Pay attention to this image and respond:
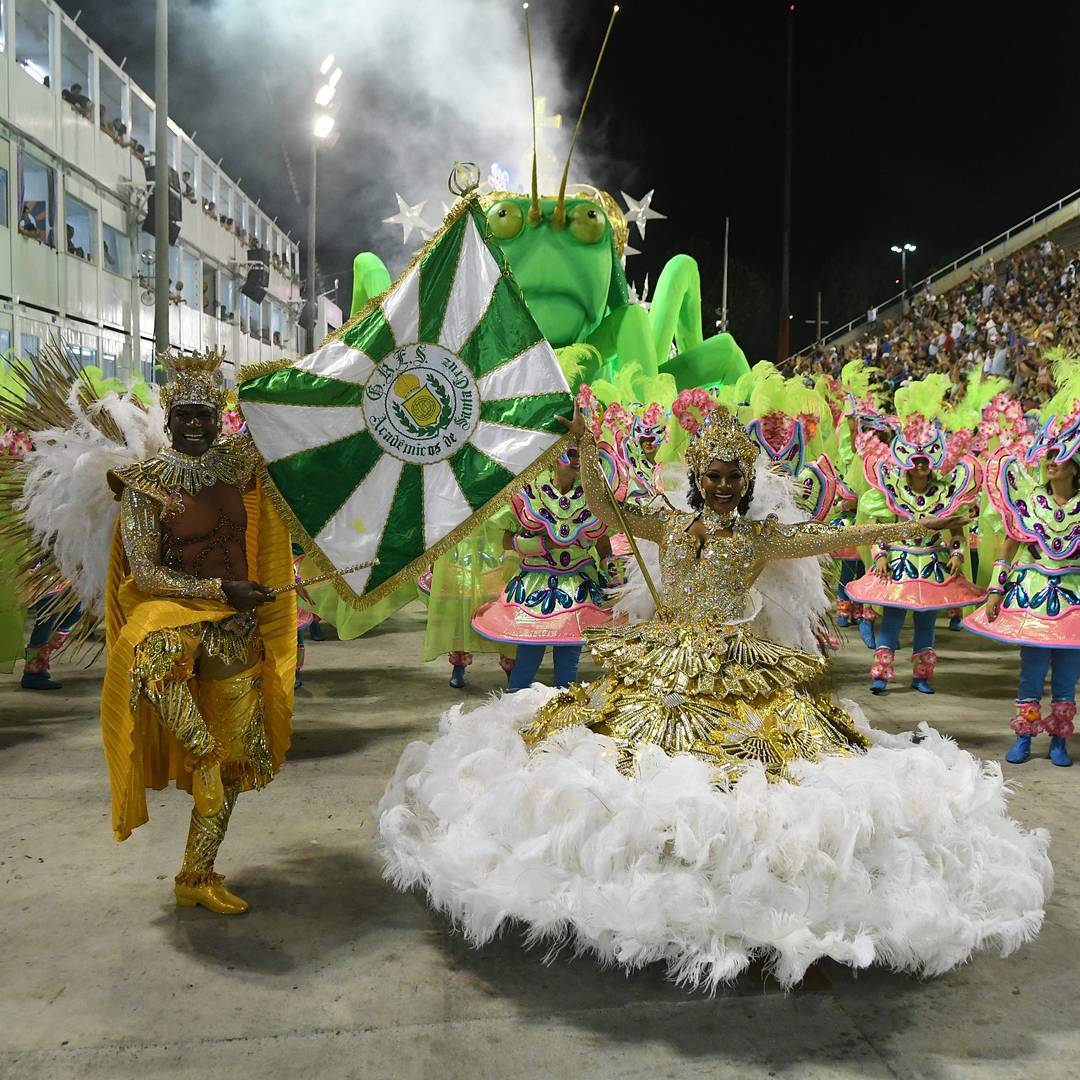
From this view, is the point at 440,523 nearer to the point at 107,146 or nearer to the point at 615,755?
the point at 615,755

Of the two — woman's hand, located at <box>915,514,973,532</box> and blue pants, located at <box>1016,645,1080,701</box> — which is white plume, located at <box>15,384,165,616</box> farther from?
blue pants, located at <box>1016,645,1080,701</box>

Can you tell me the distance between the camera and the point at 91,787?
183 inches

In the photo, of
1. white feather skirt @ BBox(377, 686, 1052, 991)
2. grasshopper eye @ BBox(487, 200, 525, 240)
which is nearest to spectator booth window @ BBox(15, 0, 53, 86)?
grasshopper eye @ BBox(487, 200, 525, 240)

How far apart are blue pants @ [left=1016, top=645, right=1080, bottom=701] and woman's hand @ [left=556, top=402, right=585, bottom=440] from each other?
9.79 feet

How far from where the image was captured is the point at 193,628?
10.5 ft

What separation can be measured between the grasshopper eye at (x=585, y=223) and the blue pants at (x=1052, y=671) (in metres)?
5.99

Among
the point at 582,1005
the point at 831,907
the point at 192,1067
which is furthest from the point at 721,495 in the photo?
the point at 192,1067

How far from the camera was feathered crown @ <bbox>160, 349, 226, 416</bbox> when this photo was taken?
319 cm

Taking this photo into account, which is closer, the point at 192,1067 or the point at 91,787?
the point at 192,1067

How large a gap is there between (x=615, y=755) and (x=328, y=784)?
2.10 metres

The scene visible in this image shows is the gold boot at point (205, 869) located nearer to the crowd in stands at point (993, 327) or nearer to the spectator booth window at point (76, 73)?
the crowd in stands at point (993, 327)

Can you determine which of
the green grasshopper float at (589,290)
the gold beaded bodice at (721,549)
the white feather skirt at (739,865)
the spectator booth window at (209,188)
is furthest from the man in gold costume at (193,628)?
the spectator booth window at (209,188)

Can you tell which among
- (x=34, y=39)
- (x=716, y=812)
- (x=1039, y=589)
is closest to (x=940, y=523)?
(x=716, y=812)

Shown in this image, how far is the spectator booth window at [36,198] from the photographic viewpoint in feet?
46.3
